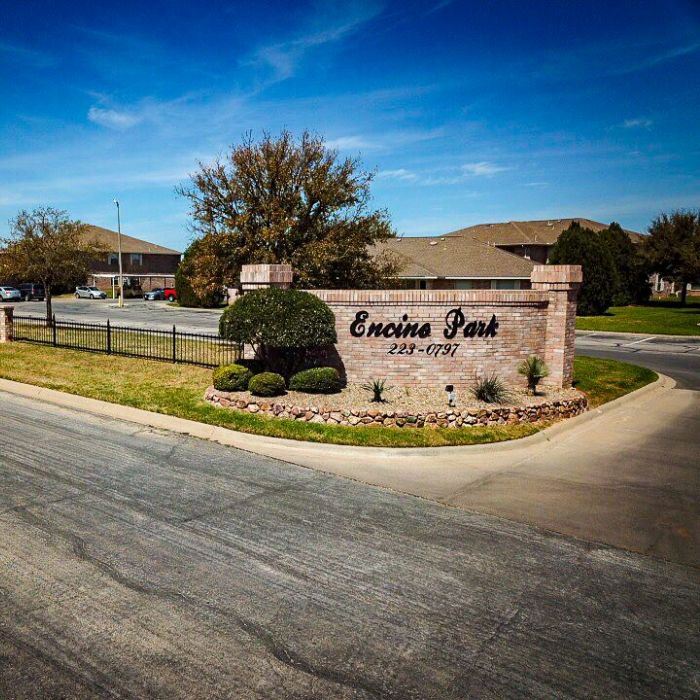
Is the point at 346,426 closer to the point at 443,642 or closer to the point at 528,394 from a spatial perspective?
the point at 528,394

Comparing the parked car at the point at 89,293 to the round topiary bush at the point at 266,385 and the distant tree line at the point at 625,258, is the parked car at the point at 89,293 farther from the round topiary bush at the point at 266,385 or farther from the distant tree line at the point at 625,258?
the round topiary bush at the point at 266,385

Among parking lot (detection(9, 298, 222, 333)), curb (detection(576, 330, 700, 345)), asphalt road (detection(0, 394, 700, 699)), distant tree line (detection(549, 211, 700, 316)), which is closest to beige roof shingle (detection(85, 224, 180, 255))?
parking lot (detection(9, 298, 222, 333))

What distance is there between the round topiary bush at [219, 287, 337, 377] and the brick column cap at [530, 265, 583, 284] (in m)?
5.49

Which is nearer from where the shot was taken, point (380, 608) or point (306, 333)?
point (380, 608)

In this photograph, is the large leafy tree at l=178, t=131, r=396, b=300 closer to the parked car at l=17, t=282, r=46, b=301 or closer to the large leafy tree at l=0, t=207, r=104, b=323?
the large leafy tree at l=0, t=207, r=104, b=323

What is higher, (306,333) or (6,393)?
(306,333)

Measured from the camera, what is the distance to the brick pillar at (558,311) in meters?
15.9

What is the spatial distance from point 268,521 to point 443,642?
3.31 m

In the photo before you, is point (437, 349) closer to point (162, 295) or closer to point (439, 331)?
point (439, 331)

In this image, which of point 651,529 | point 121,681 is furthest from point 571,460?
point 121,681

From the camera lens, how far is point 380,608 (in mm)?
6266

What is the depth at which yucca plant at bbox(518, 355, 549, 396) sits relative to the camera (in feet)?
48.7

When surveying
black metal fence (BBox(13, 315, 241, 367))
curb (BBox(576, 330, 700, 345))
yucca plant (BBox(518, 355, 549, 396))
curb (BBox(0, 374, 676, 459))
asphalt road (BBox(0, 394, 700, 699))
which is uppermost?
yucca plant (BBox(518, 355, 549, 396))

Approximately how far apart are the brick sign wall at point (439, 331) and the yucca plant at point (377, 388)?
20 centimetres
